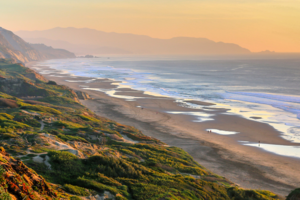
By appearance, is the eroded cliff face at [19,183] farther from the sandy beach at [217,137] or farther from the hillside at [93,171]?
the sandy beach at [217,137]

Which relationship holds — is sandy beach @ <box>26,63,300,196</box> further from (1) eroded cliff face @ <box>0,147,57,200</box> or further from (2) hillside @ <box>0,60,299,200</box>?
(1) eroded cliff face @ <box>0,147,57,200</box>

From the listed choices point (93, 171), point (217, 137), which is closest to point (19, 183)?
point (93, 171)

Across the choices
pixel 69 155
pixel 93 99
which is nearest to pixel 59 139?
pixel 69 155

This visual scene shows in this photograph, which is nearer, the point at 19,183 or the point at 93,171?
the point at 19,183

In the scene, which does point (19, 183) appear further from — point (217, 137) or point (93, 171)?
point (217, 137)

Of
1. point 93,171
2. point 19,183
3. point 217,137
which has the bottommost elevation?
point 217,137

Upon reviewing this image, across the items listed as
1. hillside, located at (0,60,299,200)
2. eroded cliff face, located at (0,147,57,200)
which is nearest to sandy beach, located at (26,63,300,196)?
hillside, located at (0,60,299,200)

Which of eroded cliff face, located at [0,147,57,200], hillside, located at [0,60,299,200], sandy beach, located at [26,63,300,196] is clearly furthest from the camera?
sandy beach, located at [26,63,300,196]

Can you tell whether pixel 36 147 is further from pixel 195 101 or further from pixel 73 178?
pixel 195 101
